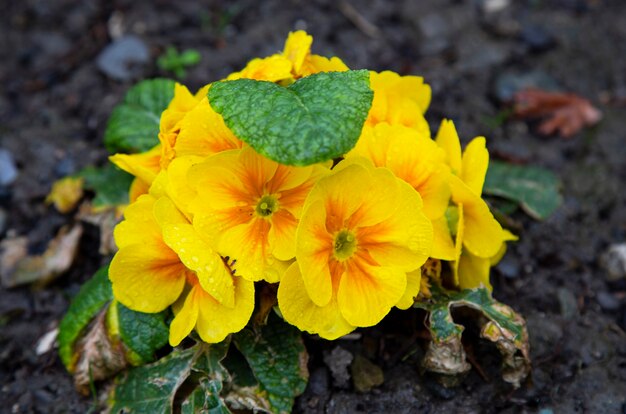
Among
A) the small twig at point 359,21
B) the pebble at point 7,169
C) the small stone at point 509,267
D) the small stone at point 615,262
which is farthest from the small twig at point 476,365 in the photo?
the pebble at point 7,169

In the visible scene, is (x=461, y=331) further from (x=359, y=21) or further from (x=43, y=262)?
(x=359, y=21)

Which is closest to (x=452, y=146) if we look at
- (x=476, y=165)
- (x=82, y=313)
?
(x=476, y=165)

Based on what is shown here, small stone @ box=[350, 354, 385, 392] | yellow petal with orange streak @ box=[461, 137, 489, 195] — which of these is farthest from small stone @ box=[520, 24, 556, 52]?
small stone @ box=[350, 354, 385, 392]

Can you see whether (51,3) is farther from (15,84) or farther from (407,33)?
(407,33)

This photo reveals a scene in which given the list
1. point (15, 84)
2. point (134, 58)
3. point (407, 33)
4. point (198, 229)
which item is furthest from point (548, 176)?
point (15, 84)

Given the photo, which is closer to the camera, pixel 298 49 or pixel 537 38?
pixel 298 49
